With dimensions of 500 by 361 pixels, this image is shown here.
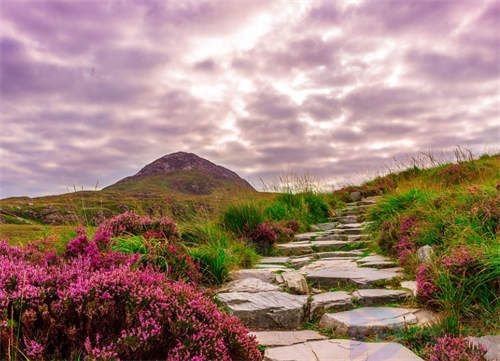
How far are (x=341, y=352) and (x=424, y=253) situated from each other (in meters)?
2.72

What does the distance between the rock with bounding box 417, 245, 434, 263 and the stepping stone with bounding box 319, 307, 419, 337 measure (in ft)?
3.75

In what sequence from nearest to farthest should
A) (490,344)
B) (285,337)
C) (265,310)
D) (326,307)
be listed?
(490,344) → (285,337) → (265,310) → (326,307)

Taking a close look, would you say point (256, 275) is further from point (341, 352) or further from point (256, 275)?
point (341, 352)

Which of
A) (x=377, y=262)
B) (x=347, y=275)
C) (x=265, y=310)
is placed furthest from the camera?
(x=377, y=262)

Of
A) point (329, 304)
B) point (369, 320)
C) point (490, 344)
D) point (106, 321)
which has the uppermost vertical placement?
point (106, 321)

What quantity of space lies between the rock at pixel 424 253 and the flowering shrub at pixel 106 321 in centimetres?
348

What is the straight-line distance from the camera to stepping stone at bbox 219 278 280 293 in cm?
521

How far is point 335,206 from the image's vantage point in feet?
49.3

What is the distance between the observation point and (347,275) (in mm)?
5918

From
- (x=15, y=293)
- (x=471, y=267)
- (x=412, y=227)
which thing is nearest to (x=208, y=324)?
(x=15, y=293)

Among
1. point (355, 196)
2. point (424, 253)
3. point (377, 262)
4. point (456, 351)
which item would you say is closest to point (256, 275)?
point (377, 262)

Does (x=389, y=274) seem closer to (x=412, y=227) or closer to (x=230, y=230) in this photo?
(x=412, y=227)

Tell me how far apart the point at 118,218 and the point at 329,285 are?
347cm

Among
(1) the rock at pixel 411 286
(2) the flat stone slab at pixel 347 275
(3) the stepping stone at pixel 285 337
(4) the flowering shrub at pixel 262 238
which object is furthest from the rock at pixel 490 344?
(4) the flowering shrub at pixel 262 238
